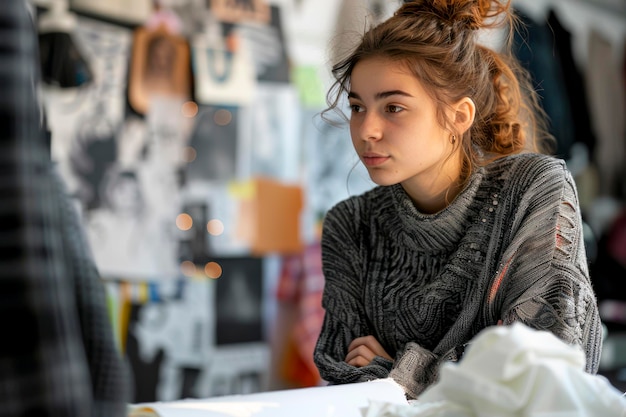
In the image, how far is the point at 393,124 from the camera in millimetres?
1309

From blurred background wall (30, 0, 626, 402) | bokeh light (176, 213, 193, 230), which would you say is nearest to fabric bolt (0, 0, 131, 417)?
blurred background wall (30, 0, 626, 402)

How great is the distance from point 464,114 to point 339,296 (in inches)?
15.4

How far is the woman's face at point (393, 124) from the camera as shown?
4.29ft

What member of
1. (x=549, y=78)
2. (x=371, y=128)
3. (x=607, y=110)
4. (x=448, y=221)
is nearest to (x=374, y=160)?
(x=371, y=128)

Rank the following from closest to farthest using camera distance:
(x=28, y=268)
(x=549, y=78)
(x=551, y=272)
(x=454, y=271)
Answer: (x=28, y=268) → (x=551, y=272) → (x=454, y=271) → (x=549, y=78)

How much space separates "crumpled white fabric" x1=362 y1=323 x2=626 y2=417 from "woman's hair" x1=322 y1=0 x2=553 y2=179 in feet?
2.01

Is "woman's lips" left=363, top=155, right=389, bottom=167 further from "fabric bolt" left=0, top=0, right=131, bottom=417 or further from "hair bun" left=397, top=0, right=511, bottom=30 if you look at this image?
"fabric bolt" left=0, top=0, right=131, bottom=417

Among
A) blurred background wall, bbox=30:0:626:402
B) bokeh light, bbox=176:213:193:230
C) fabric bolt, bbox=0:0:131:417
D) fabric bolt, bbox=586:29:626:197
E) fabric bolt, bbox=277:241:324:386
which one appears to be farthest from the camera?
fabric bolt, bbox=586:29:626:197

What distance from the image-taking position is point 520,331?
0.80 meters

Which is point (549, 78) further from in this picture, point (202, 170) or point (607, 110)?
point (202, 170)

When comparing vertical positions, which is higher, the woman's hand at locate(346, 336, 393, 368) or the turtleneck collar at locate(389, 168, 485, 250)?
the turtleneck collar at locate(389, 168, 485, 250)

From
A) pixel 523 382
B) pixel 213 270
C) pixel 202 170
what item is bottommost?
pixel 213 270

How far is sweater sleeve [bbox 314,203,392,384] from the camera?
1.37 m

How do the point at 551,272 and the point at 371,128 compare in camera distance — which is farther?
the point at 371,128
